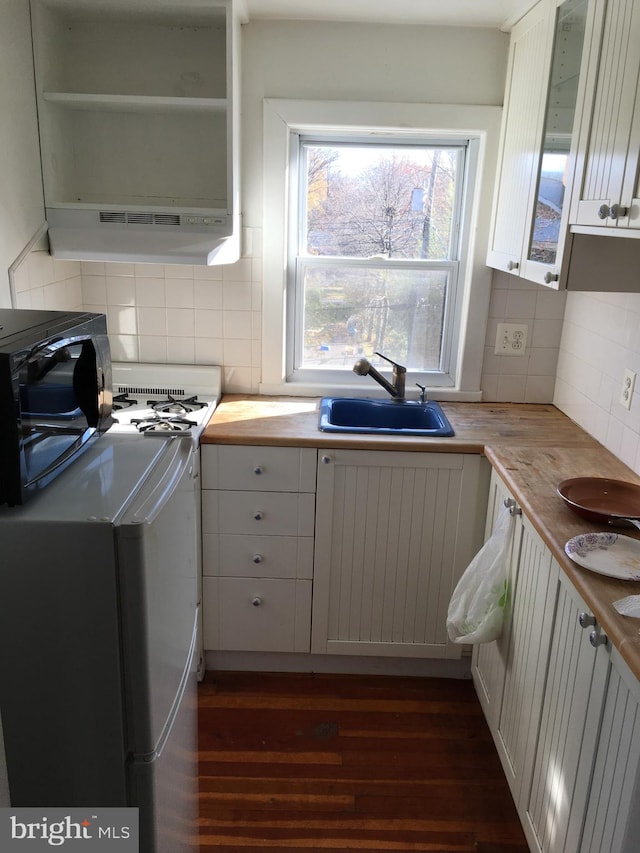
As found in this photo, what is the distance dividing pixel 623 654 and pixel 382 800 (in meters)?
1.14

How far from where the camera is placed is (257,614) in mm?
2463

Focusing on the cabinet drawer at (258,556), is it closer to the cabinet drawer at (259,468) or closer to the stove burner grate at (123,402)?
the cabinet drawer at (259,468)

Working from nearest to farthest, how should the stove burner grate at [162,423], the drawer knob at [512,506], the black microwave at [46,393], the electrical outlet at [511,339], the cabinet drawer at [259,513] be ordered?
the black microwave at [46,393], the drawer knob at [512,506], the stove burner grate at [162,423], the cabinet drawer at [259,513], the electrical outlet at [511,339]

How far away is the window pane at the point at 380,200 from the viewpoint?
2641mm

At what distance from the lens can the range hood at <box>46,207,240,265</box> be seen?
2.18 m

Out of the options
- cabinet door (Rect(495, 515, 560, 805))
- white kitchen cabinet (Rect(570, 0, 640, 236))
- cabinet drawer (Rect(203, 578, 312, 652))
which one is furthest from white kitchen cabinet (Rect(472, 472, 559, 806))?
white kitchen cabinet (Rect(570, 0, 640, 236))

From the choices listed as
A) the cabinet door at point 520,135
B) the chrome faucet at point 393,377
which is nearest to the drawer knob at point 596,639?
the cabinet door at point 520,135

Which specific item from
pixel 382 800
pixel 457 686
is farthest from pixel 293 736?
pixel 457 686

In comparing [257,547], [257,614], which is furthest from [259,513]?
[257,614]

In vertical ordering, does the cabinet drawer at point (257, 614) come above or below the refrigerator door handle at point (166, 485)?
below

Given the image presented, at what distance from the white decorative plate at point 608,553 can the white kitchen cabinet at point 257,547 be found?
99cm

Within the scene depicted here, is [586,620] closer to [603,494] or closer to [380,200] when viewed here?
[603,494]

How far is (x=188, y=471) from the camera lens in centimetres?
148

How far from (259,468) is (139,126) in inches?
50.6
